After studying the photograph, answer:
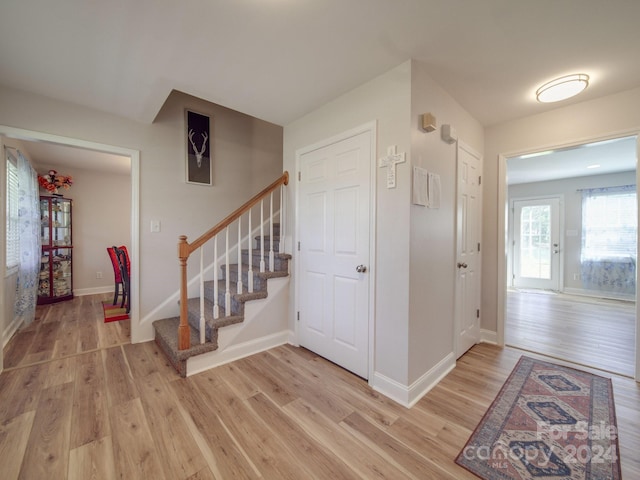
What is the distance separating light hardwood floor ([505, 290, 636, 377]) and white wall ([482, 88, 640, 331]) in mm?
606

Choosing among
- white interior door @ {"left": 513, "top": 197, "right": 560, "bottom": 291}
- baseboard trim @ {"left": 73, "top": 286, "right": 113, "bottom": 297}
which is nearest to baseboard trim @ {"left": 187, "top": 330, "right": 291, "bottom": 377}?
baseboard trim @ {"left": 73, "top": 286, "right": 113, "bottom": 297}

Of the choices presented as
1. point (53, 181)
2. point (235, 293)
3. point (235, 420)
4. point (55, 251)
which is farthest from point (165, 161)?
point (55, 251)

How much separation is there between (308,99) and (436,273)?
6.04ft

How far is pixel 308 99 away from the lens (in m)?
2.30

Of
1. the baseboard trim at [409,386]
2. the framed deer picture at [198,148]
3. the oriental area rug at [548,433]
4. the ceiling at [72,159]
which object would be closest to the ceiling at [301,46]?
the framed deer picture at [198,148]

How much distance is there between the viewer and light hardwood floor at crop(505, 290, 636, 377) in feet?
8.12

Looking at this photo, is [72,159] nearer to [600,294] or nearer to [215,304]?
[215,304]

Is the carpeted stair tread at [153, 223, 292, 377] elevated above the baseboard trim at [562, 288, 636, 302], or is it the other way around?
the carpeted stair tread at [153, 223, 292, 377]

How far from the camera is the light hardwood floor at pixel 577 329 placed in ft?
8.12

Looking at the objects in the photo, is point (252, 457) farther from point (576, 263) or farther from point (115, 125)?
point (576, 263)

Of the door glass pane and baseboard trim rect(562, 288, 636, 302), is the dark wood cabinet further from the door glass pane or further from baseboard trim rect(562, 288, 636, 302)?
baseboard trim rect(562, 288, 636, 302)

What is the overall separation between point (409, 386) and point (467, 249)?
148cm

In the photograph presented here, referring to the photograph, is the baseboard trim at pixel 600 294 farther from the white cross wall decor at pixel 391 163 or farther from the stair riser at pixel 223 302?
the stair riser at pixel 223 302

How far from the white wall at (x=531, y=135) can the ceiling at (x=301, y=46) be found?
14 centimetres
